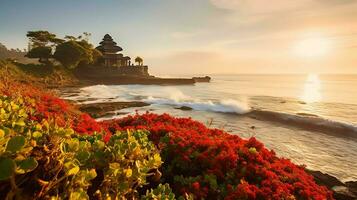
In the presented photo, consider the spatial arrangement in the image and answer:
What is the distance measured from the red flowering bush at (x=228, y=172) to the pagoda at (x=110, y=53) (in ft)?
241

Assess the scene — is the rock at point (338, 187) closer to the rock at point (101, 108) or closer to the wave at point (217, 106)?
the rock at point (101, 108)

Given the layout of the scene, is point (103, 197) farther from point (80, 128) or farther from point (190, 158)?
point (80, 128)

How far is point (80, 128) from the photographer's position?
6.95 m

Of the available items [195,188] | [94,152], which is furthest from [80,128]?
[94,152]

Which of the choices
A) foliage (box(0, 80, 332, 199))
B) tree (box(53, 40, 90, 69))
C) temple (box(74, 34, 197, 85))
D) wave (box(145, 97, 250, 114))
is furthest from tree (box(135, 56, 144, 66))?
foliage (box(0, 80, 332, 199))

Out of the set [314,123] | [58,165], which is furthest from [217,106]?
[58,165]

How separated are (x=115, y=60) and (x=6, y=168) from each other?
265 feet

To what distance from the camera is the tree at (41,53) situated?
60.6 meters

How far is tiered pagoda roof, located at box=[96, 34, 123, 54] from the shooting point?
79.1m

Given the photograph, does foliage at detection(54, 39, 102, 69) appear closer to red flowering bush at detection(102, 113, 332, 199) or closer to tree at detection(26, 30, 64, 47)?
tree at detection(26, 30, 64, 47)

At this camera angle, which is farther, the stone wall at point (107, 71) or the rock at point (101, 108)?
the stone wall at point (107, 71)

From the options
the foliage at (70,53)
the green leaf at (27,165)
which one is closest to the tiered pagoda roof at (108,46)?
the foliage at (70,53)

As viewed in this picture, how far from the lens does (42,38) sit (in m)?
66.9

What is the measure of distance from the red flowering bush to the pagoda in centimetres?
7338
